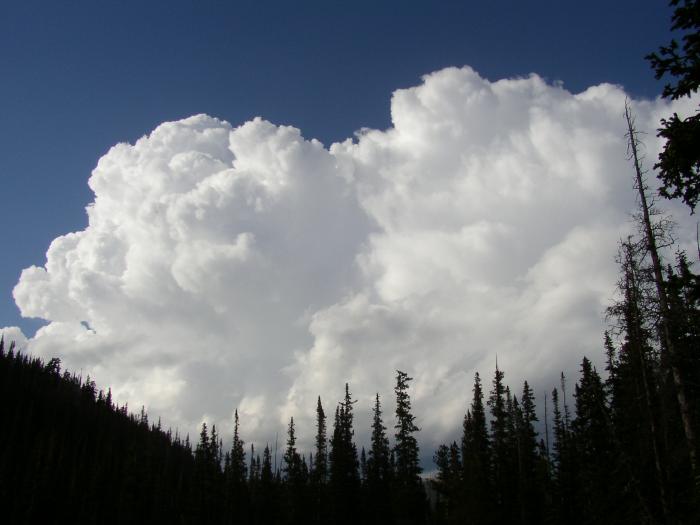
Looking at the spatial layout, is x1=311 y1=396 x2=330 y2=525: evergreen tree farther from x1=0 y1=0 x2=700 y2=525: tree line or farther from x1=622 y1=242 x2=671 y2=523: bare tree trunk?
x1=622 y1=242 x2=671 y2=523: bare tree trunk

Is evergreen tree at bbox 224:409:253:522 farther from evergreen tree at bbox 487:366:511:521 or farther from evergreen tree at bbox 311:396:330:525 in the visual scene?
evergreen tree at bbox 487:366:511:521

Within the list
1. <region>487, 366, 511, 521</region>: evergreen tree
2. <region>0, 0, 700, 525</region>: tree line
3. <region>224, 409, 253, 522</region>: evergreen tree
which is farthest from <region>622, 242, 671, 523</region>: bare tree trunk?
<region>224, 409, 253, 522</region>: evergreen tree

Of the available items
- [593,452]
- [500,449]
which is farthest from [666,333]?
[500,449]

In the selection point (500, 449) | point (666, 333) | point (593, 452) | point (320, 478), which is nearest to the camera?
point (666, 333)

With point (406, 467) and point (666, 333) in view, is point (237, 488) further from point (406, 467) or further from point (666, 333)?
point (666, 333)

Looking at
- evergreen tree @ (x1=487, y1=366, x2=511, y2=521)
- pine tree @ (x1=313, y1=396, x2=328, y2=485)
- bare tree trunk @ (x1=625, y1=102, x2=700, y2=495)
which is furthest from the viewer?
pine tree @ (x1=313, y1=396, x2=328, y2=485)

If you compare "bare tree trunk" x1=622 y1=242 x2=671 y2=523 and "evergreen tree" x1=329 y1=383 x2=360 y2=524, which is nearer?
"bare tree trunk" x1=622 y1=242 x2=671 y2=523

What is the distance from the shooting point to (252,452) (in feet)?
444

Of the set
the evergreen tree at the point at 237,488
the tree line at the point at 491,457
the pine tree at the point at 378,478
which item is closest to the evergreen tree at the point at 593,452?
the tree line at the point at 491,457

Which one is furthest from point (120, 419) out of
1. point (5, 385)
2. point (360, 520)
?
point (360, 520)

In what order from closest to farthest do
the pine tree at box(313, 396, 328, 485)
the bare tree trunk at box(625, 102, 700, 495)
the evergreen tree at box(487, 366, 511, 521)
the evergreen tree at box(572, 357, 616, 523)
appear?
the bare tree trunk at box(625, 102, 700, 495) < the evergreen tree at box(572, 357, 616, 523) < the evergreen tree at box(487, 366, 511, 521) < the pine tree at box(313, 396, 328, 485)

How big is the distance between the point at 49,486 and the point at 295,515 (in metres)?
38.6

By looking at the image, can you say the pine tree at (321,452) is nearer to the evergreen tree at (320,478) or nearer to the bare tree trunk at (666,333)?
the evergreen tree at (320,478)

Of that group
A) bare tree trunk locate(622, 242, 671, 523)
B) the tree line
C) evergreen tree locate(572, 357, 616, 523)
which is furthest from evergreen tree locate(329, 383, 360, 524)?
bare tree trunk locate(622, 242, 671, 523)
